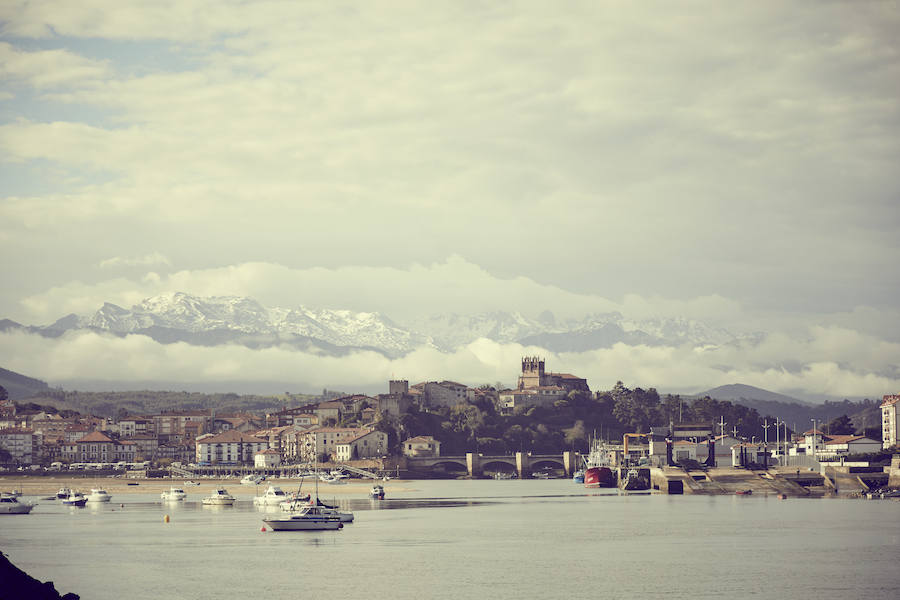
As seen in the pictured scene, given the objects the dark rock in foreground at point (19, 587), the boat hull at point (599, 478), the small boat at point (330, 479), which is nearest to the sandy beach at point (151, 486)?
the small boat at point (330, 479)

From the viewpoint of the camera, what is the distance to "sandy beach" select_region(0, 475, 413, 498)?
579ft

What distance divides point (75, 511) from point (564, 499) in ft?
182

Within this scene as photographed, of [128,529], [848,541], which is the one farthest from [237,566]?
[848,541]

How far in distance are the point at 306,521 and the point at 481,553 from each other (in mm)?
21084

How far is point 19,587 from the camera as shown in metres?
50.6

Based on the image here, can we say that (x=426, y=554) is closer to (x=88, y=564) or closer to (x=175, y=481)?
(x=88, y=564)

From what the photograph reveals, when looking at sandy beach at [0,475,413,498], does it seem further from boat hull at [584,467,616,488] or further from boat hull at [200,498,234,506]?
boat hull at [200,498,234,506]

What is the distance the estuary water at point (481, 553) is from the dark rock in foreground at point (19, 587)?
11.3 meters

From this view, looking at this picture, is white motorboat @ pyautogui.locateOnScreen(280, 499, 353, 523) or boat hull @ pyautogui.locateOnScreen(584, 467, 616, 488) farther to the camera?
boat hull @ pyautogui.locateOnScreen(584, 467, 616, 488)

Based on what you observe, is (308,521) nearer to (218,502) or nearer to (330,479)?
(218,502)

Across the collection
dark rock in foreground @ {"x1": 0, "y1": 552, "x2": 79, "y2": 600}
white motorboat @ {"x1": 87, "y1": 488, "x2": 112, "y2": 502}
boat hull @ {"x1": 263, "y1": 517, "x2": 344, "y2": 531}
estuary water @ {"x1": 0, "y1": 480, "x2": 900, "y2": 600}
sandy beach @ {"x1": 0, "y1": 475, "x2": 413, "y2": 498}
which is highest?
dark rock in foreground @ {"x1": 0, "y1": 552, "x2": 79, "y2": 600}

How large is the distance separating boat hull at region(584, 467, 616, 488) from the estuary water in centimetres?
5403

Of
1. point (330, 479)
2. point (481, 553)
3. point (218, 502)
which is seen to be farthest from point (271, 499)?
point (330, 479)

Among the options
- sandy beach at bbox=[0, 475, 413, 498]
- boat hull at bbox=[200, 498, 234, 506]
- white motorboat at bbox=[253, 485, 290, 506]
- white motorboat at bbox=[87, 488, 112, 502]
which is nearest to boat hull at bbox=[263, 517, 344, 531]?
white motorboat at bbox=[253, 485, 290, 506]
